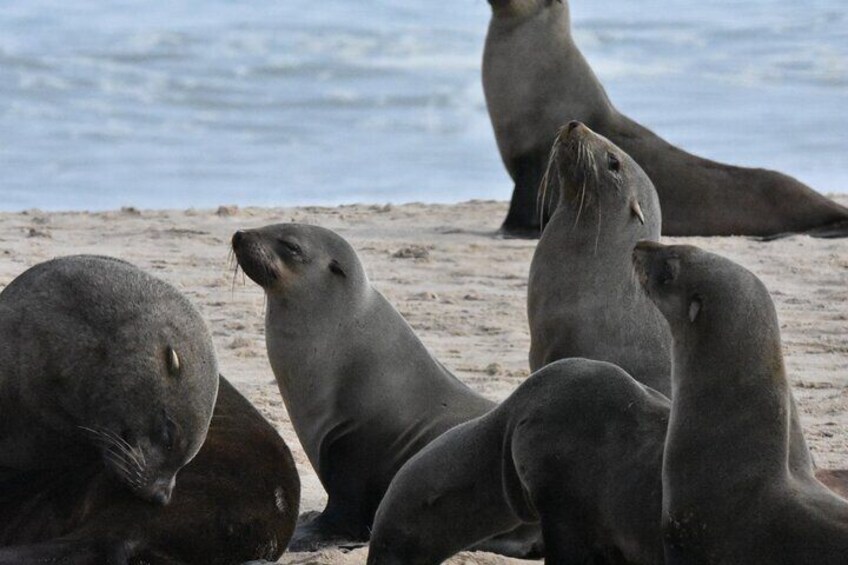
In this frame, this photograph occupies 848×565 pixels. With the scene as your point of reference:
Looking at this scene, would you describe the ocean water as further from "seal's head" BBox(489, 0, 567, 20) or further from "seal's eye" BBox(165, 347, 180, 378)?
"seal's eye" BBox(165, 347, 180, 378)

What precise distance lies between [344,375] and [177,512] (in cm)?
145

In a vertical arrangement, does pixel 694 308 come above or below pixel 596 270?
above

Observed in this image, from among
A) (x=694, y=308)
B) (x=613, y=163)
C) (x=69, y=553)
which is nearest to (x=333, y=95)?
(x=613, y=163)

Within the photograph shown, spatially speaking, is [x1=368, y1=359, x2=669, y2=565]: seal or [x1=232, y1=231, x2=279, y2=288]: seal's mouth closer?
[x1=368, y1=359, x2=669, y2=565]: seal

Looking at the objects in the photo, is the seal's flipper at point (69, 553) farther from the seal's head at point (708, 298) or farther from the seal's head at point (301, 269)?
the seal's head at point (301, 269)

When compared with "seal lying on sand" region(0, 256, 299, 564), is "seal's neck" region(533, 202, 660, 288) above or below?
above

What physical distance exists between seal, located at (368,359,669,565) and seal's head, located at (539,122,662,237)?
1823 millimetres

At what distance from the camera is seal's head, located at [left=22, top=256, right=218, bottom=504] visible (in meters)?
4.65

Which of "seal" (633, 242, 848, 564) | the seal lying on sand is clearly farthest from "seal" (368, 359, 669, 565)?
the seal lying on sand

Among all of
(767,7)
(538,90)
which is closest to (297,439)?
(538,90)

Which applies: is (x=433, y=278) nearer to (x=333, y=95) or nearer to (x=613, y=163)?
(x=613, y=163)

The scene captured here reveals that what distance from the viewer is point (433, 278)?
928 cm

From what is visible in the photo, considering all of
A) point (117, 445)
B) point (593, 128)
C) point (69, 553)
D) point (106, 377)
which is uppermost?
point (593, 128)

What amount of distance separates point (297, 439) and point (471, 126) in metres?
12.2
